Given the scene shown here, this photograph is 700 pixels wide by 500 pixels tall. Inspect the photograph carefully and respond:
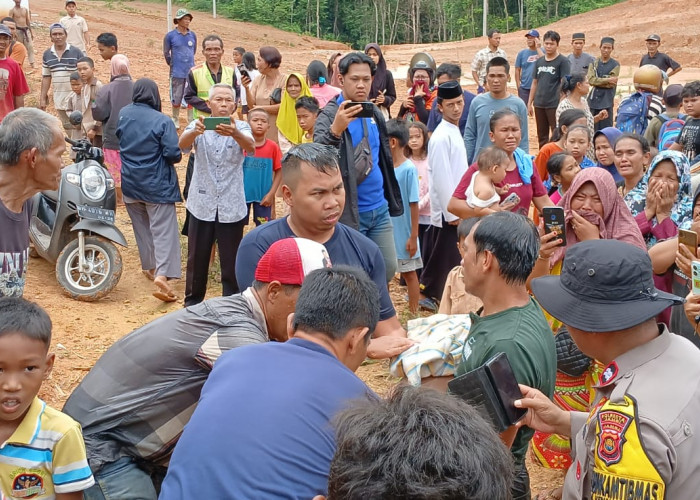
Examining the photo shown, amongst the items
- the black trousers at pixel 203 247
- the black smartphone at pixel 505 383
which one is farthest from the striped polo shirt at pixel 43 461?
the black trousers at pixel 203 247

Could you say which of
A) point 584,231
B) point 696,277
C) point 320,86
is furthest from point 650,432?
point 320,86

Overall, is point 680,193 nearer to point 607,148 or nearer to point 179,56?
point 607,148

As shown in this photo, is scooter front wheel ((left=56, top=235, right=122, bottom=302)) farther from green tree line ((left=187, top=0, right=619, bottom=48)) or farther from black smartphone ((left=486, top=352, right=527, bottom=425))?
green tree line ((left=187, top=0, right=619, bottom=48))

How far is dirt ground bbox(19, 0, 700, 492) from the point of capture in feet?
21.4

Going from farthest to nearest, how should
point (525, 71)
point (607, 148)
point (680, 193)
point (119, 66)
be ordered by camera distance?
point (525, 71) < point (119, 66) < point (607, 148) < point (680, 193)

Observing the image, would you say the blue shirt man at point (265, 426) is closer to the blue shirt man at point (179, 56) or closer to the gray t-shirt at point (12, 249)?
the gray t-shirt at point (12, 249)

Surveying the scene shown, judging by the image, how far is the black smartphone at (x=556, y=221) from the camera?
14.9 feet

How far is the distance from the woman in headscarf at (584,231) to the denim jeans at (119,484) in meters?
2.50

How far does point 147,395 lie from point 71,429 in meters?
0.30

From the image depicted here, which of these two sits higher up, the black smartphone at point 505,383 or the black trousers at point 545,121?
the black trousers at point 545,121

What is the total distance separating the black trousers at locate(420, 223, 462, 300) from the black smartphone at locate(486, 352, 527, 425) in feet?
13.9

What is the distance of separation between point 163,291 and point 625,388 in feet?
18.9

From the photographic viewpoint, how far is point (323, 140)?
5617 mm

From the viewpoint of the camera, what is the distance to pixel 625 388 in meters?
2.34
